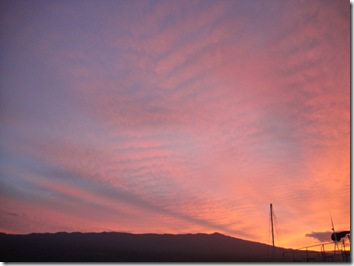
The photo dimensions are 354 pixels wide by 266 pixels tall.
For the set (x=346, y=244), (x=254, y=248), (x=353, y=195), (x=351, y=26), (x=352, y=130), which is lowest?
(x=254, y=248)

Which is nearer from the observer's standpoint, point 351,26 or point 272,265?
point 272,265

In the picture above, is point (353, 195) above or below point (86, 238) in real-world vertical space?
above

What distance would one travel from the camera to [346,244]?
16.3m

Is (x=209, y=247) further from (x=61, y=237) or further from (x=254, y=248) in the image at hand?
(x=61, y=237)

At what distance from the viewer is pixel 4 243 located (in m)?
67.2

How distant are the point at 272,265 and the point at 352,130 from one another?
595cm

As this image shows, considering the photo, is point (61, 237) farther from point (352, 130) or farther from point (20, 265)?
point (352, 130)

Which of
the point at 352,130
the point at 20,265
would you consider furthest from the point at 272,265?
the point at 20,265

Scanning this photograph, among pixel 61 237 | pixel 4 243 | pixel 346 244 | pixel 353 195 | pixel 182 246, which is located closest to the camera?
pixel 353 195

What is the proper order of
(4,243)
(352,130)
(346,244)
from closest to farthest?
(352,130) < (346,244) < (4,243)

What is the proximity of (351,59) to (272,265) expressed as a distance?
27.5ft

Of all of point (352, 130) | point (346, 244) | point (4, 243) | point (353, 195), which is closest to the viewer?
point (353, 195)

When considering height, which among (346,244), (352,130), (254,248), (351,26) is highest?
(351,26)

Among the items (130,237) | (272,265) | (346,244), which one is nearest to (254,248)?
(130,237)
